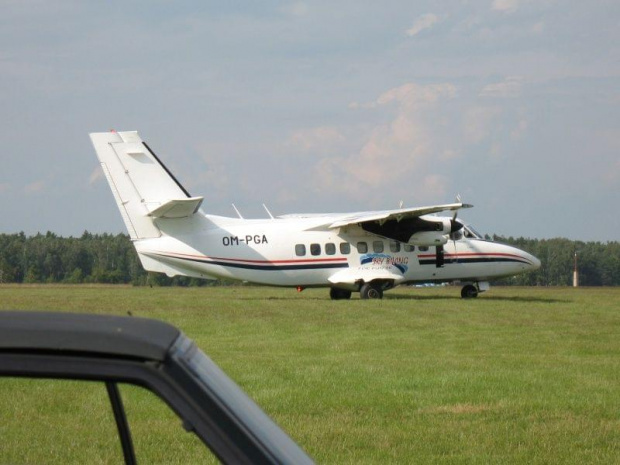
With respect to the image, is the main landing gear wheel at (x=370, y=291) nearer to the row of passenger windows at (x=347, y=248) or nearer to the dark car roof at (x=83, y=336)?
the row of passenger windows at (x=347, y=248)

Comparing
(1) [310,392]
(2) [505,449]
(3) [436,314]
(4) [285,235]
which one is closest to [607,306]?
(3) [436,314]

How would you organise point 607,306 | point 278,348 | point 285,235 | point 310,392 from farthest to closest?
point 285,235 → point 607,306 → point 278,348 → point 310,392

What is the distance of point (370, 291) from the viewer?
108 ft

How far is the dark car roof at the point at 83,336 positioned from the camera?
88.6 inches

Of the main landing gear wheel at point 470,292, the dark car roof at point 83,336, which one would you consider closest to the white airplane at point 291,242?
the main landing gear wheel at point 470,292

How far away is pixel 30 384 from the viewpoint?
8.52 ft

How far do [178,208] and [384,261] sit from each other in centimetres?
681

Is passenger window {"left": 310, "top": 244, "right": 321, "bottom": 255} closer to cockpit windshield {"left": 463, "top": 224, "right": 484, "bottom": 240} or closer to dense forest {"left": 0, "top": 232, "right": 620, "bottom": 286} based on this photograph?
cockpit windshield {"left": 463, "top": 224, "right": 484, "bottom": 240}

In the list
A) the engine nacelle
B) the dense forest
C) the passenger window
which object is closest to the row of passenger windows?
the passenger window

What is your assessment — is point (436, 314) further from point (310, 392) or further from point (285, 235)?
point (310, 392)

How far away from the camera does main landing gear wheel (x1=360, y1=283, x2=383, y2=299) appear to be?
3275 cm

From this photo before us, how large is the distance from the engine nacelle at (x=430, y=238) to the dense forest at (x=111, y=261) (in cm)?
4412

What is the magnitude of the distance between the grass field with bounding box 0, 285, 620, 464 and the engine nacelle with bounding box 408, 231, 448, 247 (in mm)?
8737

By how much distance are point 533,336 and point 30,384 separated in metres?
17.1
